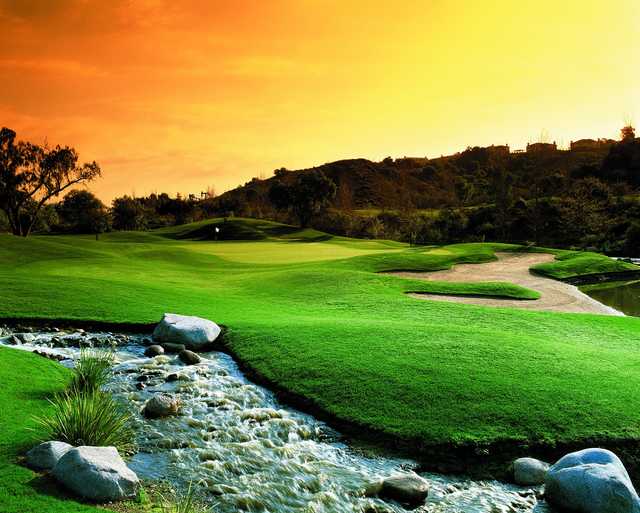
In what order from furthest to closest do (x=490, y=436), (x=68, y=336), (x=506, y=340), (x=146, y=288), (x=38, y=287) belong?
1. (x=146, y=288)
2. (x=38, y=287)
3. (x=68, y=336)
4. (x=506, y=340)
5. (x=490, y=436)

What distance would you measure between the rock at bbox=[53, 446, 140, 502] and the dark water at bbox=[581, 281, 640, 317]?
26.4 m

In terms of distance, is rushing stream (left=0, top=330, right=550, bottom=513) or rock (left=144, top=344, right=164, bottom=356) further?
rock (left=144, top=344, right=164, bottom=356)

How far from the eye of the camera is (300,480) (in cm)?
867

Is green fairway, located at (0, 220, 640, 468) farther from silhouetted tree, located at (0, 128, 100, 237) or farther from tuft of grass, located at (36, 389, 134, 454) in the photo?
silhouetted tree, located at (0, 128, 100, 237)

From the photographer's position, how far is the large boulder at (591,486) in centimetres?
789

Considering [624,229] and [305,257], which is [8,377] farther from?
[624,229]

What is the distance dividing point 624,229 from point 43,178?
219 ft

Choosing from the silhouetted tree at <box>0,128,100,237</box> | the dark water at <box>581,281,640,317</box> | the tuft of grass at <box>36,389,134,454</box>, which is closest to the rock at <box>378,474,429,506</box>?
the tuft of grass at <box>36,389,134,454</box>

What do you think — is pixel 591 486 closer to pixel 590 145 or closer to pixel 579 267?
pixel 579 267

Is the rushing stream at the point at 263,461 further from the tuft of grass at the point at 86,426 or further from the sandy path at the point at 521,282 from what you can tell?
the sandy path at the point at 521,282

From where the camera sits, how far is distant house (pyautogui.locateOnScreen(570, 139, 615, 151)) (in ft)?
556

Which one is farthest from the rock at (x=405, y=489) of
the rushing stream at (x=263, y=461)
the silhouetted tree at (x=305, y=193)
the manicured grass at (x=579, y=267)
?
the silhouetted tree at (x=305, y=193)

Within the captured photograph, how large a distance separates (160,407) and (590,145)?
628 feet

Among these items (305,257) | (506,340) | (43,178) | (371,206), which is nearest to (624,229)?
(305,257)
